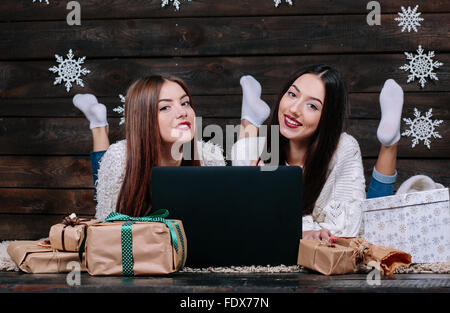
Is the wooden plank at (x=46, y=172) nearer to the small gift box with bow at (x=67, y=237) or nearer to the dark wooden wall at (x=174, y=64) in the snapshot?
the dark wooden wall at (x=174, y=64)

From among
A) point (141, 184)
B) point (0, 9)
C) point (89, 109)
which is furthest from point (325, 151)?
point (0, 9)

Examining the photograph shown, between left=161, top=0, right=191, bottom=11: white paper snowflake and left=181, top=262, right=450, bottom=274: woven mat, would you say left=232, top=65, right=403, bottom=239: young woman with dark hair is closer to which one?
left=181, top=262, right=450, bottom=274: woven mat

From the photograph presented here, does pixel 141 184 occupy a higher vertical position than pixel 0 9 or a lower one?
lower

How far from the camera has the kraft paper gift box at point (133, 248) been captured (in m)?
1.28

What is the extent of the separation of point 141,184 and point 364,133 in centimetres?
138

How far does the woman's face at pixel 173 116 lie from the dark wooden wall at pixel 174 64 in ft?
2.54

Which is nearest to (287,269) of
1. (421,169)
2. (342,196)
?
(342,196)

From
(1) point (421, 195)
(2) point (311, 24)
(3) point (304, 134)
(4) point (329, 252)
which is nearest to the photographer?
(4) point (329, 252)

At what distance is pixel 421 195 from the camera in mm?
1607

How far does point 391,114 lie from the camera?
2016 mm

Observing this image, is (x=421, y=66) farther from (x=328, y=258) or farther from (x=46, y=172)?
(x=46, y=172)

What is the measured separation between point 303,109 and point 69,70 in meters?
1.47

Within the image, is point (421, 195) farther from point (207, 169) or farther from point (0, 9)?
point (0, 9)

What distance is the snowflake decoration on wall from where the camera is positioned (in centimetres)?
285
